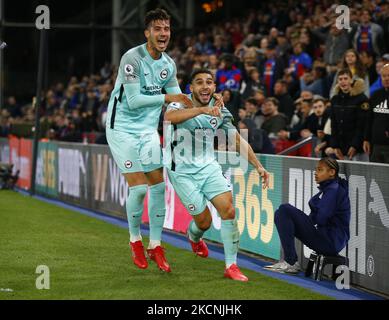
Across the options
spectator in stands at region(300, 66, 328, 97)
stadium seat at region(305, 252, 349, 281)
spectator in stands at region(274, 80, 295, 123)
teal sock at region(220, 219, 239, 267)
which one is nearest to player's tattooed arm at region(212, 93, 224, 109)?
teal sock at region(220, 219, 239, 267)

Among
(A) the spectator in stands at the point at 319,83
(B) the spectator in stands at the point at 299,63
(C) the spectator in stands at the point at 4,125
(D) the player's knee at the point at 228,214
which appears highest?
(B) the spectator in stands at the point at 299,63

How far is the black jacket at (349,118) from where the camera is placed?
11.5 meters

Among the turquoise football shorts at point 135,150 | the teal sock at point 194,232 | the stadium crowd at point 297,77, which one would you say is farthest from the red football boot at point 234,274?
the stadium crowd at point 297,77

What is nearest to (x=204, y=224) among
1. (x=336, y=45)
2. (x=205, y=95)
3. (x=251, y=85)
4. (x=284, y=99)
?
(x=205, y=95)

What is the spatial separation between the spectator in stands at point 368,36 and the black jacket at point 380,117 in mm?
5359

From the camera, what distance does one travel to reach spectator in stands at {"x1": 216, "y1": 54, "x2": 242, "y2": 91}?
58.9 feet

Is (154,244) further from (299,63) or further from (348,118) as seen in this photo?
(299,63)

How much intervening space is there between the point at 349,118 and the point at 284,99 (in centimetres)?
466

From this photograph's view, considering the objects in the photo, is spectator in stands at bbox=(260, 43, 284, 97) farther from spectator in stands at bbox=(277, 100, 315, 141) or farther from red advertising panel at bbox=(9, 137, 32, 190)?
red advertising panel at bbox=(9, 137, 32, 190)

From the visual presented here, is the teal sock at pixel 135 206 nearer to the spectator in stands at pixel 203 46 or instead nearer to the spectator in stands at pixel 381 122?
the spectator in stands at pixel 381 122

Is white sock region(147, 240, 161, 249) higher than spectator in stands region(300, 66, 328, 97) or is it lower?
lower

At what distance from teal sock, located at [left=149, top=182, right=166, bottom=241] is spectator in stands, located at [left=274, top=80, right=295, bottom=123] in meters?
7.27

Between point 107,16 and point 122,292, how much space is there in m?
26.7
